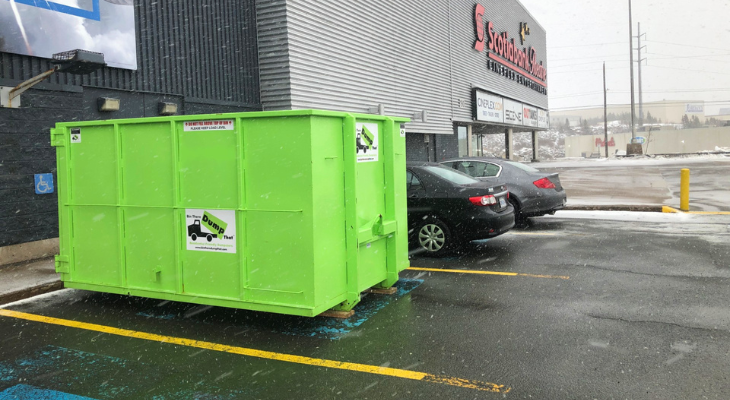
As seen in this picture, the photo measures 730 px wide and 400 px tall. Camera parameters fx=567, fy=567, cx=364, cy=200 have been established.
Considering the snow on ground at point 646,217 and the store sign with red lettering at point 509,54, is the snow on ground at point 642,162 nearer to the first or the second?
the store sign with red lettering at point 509,54

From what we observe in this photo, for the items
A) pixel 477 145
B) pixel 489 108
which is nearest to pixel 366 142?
pixel 489 108

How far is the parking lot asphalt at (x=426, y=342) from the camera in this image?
4.06 metres

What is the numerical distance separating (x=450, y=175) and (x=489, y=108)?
68.0 ft

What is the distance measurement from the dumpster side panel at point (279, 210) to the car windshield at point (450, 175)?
4.08 m

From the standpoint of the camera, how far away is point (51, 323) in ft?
19.1

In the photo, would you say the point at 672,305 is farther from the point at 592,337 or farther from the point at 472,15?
the point at 472,15

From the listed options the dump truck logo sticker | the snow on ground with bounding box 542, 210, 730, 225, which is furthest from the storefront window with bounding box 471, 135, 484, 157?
the dump truck logo sticker

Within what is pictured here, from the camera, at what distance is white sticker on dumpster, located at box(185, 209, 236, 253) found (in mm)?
5582

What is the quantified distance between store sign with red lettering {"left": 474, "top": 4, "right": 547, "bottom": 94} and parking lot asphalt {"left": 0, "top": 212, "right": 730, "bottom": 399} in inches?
848

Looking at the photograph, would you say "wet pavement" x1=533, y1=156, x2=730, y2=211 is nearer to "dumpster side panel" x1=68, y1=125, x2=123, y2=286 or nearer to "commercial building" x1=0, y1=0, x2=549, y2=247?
"commercial building" x1=0, y1=0, x2=549, y2=247

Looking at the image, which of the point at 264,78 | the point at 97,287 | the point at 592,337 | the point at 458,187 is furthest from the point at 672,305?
the point at 264,78

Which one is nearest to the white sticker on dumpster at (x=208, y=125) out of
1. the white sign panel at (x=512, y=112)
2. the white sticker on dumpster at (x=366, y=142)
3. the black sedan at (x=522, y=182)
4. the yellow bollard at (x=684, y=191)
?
the white sticker on dumpster at (x=366, y=142)

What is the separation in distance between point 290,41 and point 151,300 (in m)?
7.88

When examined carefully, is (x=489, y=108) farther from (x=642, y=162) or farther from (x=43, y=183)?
(x=43, y=183)
